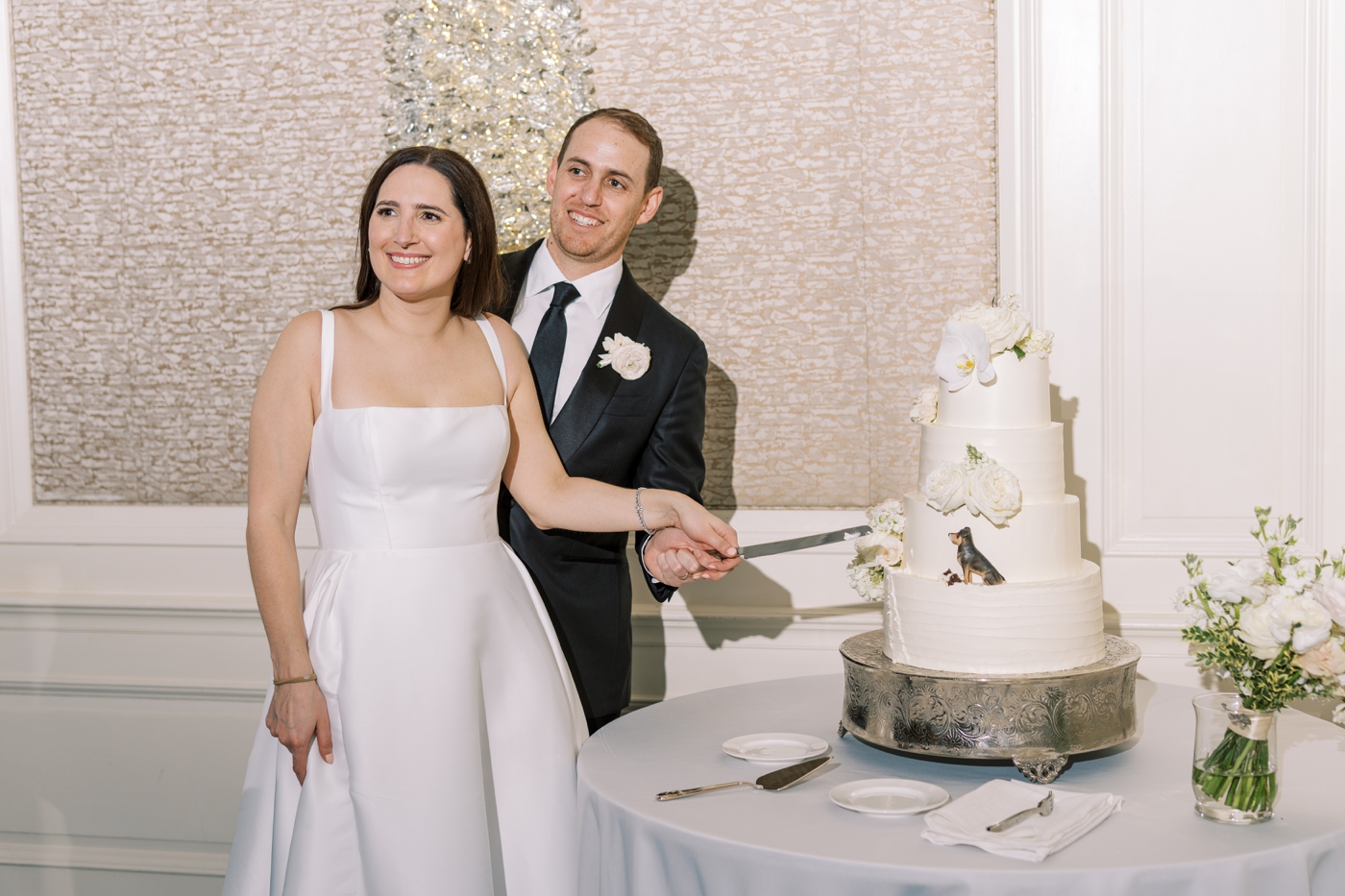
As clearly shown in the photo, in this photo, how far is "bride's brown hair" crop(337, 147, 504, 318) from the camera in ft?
7.20

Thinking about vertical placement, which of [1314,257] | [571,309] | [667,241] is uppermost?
[667,241]

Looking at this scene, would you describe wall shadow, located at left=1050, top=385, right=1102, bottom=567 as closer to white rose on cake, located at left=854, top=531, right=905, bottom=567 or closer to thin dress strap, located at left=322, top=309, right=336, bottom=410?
white rose on cake, located at left=854, top=531, right=905, bottom=567

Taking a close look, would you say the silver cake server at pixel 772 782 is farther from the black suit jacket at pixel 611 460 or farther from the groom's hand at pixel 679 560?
the black suit jacket at pixel 611 460

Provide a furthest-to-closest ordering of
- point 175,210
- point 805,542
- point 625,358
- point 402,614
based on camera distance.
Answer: point 175,210, point 625,358, point 805,542, point 402,614

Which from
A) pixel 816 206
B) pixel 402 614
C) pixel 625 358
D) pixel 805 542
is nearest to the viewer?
pixel 402 614

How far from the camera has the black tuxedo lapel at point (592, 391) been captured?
2516 mm

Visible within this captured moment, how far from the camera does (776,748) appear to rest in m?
1.92

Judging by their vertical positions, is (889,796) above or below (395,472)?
below

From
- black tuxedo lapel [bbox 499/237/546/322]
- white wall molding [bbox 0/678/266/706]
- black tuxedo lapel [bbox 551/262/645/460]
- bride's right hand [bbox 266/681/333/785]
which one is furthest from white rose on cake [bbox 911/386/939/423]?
white wall molding [bbox 0/678/266/706]

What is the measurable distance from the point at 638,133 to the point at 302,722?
151 cm

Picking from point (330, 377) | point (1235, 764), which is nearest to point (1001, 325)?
point (1235, 764)

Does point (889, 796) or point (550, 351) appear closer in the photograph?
point (889, 796)

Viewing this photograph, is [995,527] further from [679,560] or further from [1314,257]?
[1314,257]

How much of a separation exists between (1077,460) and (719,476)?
96 centimetres
